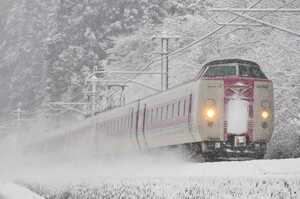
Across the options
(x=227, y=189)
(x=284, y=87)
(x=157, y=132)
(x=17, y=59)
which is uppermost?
(x=17, y=59)

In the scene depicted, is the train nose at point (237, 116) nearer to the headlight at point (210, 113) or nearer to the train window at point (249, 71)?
the headlight at point (210, 113)

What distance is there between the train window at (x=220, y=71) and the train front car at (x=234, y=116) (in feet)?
1.95

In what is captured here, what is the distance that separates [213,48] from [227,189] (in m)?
43.7

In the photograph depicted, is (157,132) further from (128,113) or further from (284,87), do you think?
(284,87)

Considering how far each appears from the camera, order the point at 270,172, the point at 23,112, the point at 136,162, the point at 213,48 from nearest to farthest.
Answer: the point at 270,172, the point at 136,162, the point at 213,48, the point at 23,112

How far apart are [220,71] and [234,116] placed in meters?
1.76

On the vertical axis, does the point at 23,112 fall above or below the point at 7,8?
below

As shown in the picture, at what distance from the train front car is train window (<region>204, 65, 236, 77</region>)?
0.59 metres

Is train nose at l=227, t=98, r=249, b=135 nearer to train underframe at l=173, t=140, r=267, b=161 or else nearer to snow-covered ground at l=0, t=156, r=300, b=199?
train underframe at l=173, t=140, r=267, b=161

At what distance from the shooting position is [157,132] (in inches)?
1029

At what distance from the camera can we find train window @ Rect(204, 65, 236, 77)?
2247 centimetres

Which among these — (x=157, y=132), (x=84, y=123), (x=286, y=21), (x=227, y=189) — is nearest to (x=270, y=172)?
(x=227, y=189)

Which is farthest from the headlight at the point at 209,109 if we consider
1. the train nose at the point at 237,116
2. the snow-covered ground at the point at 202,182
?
the snow-covered ground at the point at 202,182

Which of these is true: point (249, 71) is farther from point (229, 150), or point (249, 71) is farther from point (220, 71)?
point (229, 150)
